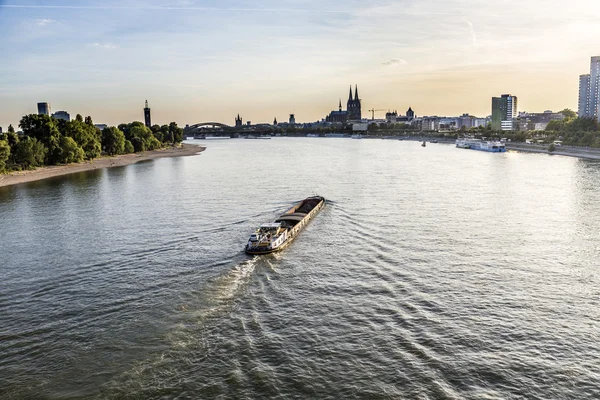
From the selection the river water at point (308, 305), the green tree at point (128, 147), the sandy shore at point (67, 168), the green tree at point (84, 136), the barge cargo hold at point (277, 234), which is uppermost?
the green tree at point (84, 136)

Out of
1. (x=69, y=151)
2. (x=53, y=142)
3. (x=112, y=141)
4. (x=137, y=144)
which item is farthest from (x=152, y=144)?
(x=53, y=142)

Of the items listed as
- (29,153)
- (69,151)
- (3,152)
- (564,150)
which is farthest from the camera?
(564,150)

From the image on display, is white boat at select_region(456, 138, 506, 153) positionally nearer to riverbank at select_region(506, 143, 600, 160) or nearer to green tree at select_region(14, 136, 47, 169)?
riverbank at select_region(506, 143, 600, 160)

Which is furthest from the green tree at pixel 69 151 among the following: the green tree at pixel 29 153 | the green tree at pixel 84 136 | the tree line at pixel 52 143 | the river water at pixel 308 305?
the river water at pixel 308 305

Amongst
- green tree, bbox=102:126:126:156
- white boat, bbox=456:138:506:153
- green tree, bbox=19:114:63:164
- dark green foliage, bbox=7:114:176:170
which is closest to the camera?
dark green foliage, bbox=7:114:176:170

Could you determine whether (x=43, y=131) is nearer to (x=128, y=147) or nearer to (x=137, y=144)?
(x=128, y=147)

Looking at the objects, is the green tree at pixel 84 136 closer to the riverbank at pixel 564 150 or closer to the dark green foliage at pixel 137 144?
the dark green foliage at pixel 137 144

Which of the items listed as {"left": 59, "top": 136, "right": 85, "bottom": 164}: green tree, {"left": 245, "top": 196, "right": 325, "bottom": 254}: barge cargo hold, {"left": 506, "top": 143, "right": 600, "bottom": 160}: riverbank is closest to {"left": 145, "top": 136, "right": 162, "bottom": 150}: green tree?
{"left": 59, "top": 136, "right": 85, "bottom": 164}: green tree
